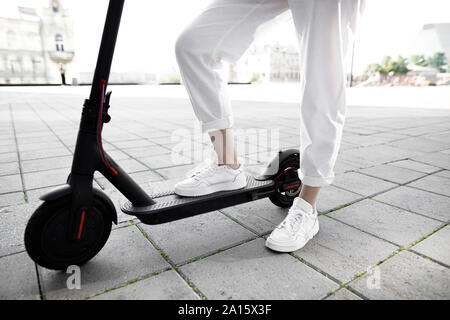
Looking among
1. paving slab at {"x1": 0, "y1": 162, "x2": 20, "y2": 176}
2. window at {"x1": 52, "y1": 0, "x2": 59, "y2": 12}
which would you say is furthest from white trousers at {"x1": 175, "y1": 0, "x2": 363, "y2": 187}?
window at {"x1": 52, "y1": 0, "x2": 59, "y2": 12}

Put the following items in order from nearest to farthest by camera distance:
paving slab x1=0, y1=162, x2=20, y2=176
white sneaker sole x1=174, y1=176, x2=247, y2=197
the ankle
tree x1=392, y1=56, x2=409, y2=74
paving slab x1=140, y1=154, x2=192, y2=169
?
white sneaker sole x1=174, y1=176, x2=247, y2=197
the ankle
paving slab x1=0, y1=162, x2=20, y2=176
paving slab x1=140, y1=154, x2=192, y2=169
tree x1=392, y1=56, x2=409, y2=74

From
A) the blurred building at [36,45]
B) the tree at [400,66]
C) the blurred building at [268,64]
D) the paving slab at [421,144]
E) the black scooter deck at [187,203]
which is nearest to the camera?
the black scooter deck at [187,203]

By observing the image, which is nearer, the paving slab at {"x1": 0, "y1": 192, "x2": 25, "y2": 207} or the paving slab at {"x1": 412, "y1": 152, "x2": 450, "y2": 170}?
the paving slab at {"x1": 0, "y1": 192, "x2": 25, "y2": 207}

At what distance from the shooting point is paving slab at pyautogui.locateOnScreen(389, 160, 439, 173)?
2.49 meters

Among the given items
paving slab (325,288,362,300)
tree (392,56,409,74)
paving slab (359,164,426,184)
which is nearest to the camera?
paving slab (325,288,362,300)

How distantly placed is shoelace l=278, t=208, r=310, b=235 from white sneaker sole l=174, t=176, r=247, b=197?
290mm

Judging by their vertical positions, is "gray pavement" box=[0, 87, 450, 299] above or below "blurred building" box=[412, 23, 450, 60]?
below

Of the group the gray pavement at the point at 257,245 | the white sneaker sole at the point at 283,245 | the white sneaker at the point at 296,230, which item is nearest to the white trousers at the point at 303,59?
the white sneaker at the point at 296,230

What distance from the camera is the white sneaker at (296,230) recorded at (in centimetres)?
129

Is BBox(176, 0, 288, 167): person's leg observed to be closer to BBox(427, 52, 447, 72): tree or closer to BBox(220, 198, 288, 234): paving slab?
BBox(220, 198, 288, 234): paving slab

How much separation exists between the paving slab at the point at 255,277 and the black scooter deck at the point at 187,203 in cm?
22

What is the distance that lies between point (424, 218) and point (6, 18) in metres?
46.0

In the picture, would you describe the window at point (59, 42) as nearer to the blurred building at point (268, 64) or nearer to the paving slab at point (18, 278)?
the blurred building at point (268, 64)

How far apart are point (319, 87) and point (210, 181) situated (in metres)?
0.65
